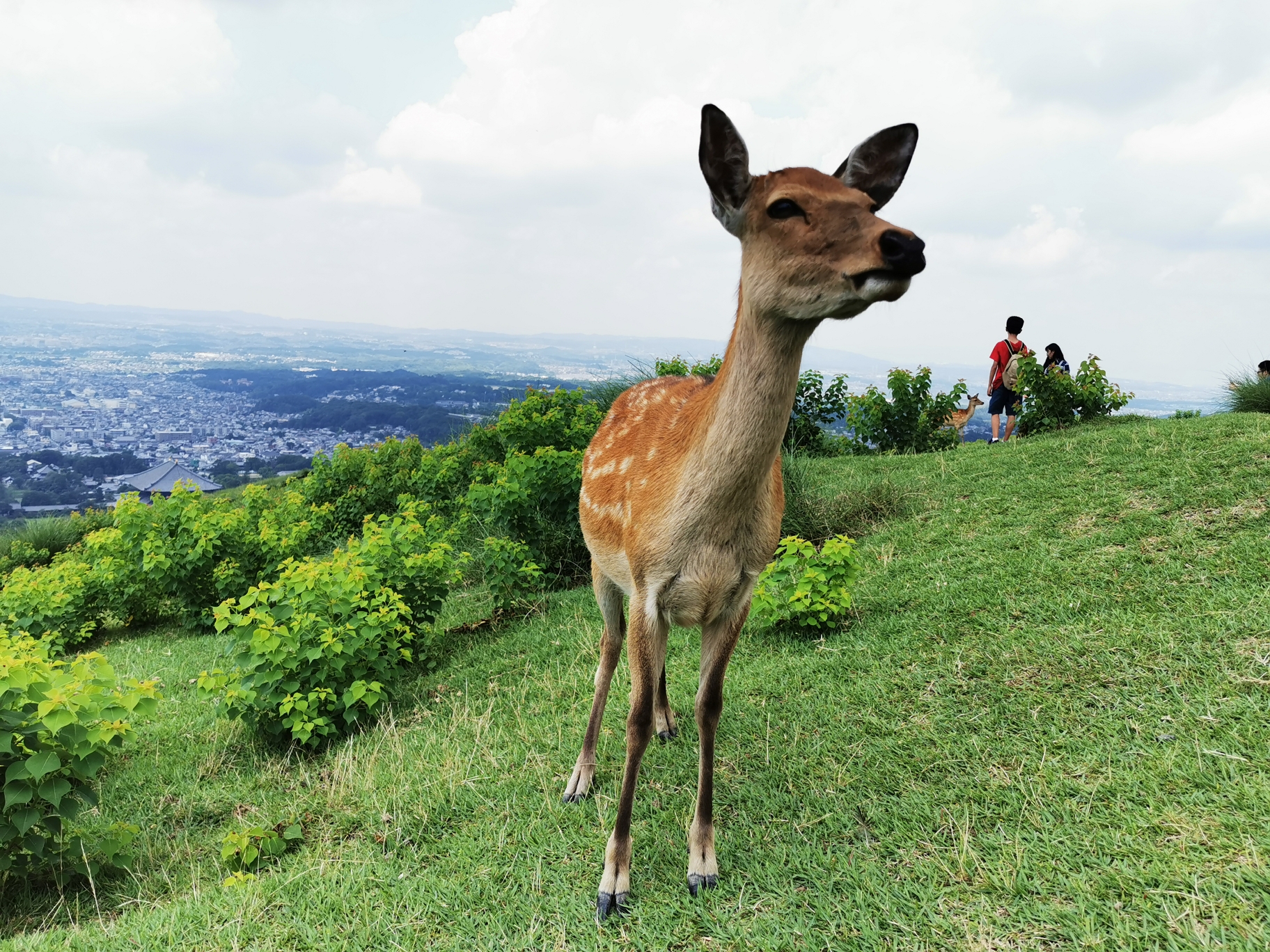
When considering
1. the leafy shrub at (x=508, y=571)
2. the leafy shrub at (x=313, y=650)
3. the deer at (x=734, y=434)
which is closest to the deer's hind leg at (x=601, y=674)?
the deer at (x=734, y=434)

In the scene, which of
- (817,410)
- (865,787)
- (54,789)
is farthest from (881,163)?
(817,410)

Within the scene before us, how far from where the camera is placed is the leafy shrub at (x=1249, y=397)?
1066 cm

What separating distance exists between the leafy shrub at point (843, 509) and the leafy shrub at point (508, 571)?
281 cm

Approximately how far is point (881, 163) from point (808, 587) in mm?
3196

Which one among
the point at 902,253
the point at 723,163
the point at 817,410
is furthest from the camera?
the point at 817,410

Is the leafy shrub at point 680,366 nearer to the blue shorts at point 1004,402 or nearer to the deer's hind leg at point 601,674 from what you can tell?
the blue shorts at point 1004,402

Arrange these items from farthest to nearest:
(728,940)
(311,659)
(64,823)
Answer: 1. (311,659)
2. (64,823)
3. (728,940)

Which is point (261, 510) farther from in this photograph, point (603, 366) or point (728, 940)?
point (728, 940)

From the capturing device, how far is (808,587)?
204 inches

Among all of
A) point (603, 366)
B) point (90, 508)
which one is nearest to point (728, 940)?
point (603, 366)

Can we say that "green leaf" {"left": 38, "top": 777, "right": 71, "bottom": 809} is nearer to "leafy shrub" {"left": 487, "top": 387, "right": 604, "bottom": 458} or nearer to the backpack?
"leafy shrub" {"left": 487, "top": 387, "right": 604, "bottom": 458}

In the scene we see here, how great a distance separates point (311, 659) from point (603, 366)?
31.5 ft

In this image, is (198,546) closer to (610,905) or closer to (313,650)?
(313,650)

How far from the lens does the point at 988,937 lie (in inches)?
93.4
